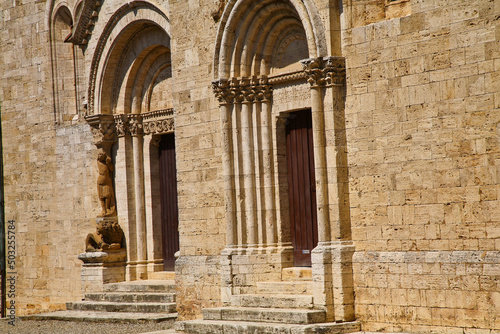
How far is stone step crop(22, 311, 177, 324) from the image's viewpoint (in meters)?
13.2

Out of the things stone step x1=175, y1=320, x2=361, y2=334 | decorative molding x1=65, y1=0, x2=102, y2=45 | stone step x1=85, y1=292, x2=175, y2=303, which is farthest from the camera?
decorative molding x1=65, y1=0, x2=102, y2=45

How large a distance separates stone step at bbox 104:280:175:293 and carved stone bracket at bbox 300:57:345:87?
5.14m

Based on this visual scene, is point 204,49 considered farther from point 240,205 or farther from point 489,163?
point 489,163

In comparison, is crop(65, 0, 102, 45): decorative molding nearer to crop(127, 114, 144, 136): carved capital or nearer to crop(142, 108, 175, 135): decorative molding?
crop(127, 114, 144, 136): carved capital

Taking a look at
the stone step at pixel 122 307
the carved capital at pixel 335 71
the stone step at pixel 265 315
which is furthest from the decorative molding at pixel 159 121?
the carved capital at pixel 335 71

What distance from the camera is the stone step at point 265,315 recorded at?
10188 millimetres

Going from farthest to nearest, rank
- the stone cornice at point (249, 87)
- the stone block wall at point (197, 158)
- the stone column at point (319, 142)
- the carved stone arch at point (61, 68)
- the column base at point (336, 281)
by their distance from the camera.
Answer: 1. the carved stone arch at point (61, 68)
2. the stone block wall at point (197, 158)
3. the stone cornice at point (249, 87)
4. the stone column at point (319, 142)
5. the column base at point (336, 281)

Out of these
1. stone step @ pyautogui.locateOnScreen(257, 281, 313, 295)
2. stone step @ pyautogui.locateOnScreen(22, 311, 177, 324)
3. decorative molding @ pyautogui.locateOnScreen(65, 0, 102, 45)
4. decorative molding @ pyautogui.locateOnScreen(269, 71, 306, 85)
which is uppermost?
decorative molding @ pyautogui.locateOnScreen(65, 0, 102, 45)

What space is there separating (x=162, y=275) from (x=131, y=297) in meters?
0.86

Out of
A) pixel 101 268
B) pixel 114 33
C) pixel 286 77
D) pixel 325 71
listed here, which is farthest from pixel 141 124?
pixel 325 71

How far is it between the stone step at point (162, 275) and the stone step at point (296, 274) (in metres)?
3.89

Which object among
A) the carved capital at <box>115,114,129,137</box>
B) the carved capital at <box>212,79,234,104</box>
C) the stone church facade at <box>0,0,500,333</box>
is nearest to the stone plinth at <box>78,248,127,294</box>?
the stone church facade at <box>0,0,500,333</box>

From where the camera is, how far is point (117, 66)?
51.3 ft

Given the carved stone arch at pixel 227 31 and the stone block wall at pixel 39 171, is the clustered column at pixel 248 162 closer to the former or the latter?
the carved stone arch at pixel 227 31
